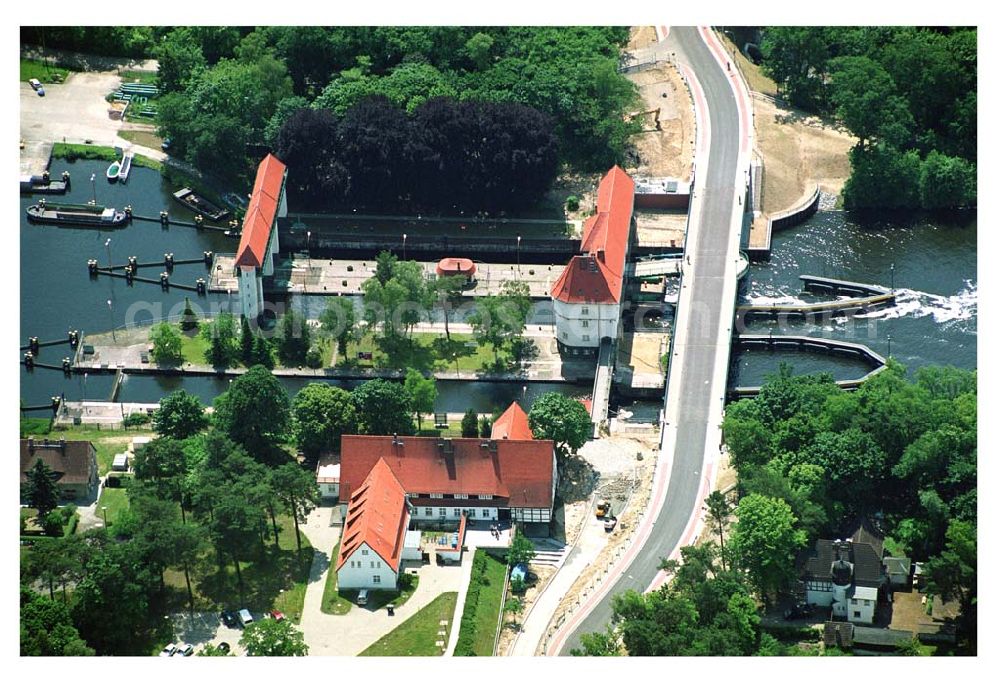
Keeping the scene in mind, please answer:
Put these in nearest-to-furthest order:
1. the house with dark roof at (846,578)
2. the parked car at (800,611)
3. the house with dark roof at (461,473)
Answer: the house with dark roof at (846,578)
the parked car at (800,611)
the house with dark roof at (461,473)

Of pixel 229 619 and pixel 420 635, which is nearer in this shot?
pixel 420 635

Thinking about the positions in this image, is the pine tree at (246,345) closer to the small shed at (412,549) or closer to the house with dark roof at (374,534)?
the house with dark roof at (374,534)

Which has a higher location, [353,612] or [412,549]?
[412,549]

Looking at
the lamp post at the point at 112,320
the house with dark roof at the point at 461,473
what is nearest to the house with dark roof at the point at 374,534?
the house with dark roof at the point at 461,473

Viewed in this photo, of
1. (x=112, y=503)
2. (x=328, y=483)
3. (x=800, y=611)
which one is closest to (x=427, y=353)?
(x=328, y=483)

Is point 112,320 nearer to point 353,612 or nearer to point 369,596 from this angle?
point 369,596

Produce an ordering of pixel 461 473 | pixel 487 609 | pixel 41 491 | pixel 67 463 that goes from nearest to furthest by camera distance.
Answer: pixel 487 609, pixel 41 491, pixel 461 473, pixel 67 463

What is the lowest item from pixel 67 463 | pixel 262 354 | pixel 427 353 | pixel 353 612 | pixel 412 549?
pixel 353 612
